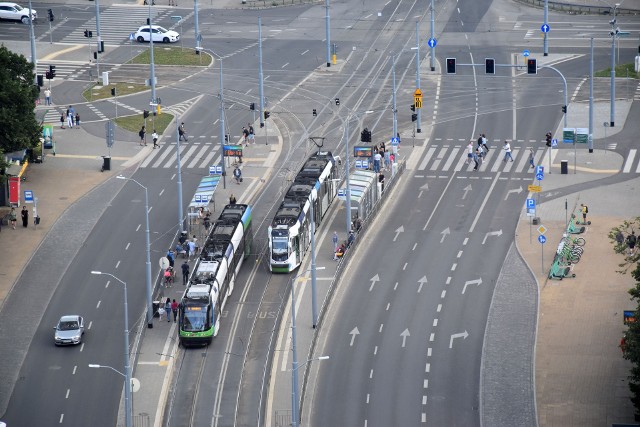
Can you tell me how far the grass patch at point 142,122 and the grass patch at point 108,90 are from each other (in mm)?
7509

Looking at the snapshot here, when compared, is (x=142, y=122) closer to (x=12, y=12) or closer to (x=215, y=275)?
(x=12, y=12)

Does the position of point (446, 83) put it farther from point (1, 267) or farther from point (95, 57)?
point (1, 267)

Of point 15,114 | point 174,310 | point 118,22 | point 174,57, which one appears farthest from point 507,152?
point 118,22

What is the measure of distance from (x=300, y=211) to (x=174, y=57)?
2144 inches

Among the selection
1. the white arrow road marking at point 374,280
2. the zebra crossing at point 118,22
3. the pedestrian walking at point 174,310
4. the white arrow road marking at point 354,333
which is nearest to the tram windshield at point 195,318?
the pedestrian walking at point 174,310

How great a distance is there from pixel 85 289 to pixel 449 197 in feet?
104

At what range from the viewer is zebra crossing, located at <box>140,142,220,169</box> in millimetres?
149250

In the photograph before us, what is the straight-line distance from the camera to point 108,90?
169750 millimetres

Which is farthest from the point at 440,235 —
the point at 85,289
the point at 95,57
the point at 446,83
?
the point at 95,57

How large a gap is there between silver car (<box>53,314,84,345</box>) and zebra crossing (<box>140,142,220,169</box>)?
32.2 m

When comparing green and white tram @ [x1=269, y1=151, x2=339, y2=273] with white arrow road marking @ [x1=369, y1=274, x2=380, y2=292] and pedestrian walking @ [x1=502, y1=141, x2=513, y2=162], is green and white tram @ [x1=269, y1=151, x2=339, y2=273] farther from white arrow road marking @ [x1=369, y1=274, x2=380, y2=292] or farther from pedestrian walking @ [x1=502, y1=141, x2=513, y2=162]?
pedestrian walking @ [x1=502, y1=141, x2=513, y2=162]

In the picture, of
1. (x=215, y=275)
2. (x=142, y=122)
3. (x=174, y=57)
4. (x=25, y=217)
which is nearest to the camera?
(x=215, y=275)

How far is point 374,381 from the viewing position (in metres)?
112

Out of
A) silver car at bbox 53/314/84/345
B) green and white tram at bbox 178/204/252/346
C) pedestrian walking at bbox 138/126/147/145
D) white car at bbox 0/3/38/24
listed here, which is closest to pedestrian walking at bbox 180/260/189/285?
green and white tram at bbox 178/204/252/346
